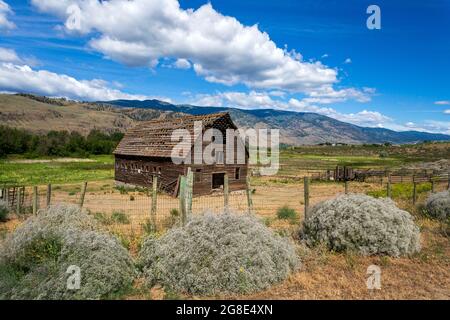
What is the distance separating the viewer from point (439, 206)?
12164mm

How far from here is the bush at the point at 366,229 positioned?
26.1 feet

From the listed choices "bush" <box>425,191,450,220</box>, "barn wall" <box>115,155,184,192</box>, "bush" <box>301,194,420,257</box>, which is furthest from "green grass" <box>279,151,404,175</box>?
"bush" <box>301,194,420,257</box>

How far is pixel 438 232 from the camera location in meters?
10.4

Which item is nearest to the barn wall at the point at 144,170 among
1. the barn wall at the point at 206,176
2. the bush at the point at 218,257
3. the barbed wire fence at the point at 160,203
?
the barbed wire fence at the point at 160,203

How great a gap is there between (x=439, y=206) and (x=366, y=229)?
19.8ft

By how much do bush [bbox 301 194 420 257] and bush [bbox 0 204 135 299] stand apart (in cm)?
475

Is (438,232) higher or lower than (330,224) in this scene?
lower

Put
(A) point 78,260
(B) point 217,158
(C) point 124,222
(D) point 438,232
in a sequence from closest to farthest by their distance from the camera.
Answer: (A) point 78,260 → (D) point 438,232 → (C) point 124,222 → (B) point 217,158

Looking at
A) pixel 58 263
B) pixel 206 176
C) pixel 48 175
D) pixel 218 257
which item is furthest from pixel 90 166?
pixel 218 257

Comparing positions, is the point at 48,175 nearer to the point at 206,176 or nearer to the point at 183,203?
the point at 206,176

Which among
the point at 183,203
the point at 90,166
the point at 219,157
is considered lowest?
the point at 90,166
